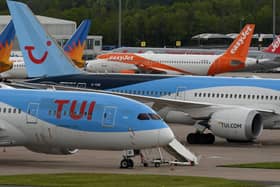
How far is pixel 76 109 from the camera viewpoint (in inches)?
1591

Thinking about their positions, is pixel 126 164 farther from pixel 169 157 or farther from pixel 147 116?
pixel 169 157

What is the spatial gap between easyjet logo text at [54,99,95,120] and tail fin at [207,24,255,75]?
2435 inches

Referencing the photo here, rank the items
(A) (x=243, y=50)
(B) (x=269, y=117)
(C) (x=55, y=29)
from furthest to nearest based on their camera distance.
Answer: (C) (x=55, y=29), (A) (x=243, y=50), (B) (x=269, y=117)

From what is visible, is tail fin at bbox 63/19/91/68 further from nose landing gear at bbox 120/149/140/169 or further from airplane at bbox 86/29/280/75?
nose landing gear at bbox 120/149/140/169

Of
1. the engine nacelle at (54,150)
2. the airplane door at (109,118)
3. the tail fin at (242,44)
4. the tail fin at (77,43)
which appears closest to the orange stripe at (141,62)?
the tail fin at (242,44)

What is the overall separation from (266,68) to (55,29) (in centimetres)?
3343

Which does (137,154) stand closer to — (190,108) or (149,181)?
(149,181)

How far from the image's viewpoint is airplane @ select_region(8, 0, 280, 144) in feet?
163

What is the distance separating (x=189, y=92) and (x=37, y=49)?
26.7ft

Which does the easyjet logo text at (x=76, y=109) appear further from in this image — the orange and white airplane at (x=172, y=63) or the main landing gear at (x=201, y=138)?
the orange and white airplane at (x=172, y=63)

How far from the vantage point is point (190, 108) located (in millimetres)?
51062

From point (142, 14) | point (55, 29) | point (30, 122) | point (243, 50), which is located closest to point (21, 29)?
point (30, 122)

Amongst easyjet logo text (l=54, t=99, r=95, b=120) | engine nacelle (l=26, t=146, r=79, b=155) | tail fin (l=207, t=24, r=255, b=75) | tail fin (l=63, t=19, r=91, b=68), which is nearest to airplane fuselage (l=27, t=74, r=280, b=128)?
engine nacelle (l=26, t=146, r=79, b=155)

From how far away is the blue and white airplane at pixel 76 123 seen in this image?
39.7m
